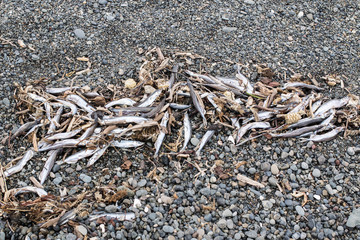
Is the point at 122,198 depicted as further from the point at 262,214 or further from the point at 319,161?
the point at 319,161

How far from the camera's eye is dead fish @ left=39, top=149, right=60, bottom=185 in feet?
9.03

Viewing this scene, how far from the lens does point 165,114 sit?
304 cm

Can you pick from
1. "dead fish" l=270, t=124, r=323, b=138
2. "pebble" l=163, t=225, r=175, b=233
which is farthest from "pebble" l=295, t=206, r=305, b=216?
"pebble" l=163, t=225, r=175, b=233


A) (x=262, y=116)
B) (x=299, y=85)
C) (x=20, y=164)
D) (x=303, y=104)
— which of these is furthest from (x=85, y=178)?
(x=299, y=85)

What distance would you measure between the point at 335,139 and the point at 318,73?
83 centimetres

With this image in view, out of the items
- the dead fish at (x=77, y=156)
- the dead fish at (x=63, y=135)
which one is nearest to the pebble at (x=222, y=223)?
the dead fish at (x=77, y=156)

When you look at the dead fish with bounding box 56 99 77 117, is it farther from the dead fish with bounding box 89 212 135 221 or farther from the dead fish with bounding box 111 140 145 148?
the dead fish with bounding box 89 212 135 221

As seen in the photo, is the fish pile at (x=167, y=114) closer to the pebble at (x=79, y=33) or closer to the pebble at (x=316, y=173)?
the pebble at (x=316, y=173)

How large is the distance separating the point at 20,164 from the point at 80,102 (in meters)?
0.68

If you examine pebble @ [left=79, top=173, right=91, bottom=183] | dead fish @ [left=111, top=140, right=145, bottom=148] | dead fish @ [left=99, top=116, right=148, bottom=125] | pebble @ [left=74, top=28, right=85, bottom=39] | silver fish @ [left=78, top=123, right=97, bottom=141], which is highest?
pebble @ [left=74, top=28, right=85, bottom=39]

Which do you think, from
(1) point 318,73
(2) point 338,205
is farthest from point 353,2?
(2) point 338,205

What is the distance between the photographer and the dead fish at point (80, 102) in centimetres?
310

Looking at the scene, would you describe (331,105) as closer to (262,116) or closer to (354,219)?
(262,116)

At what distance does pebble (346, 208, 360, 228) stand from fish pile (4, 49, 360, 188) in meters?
0.63
